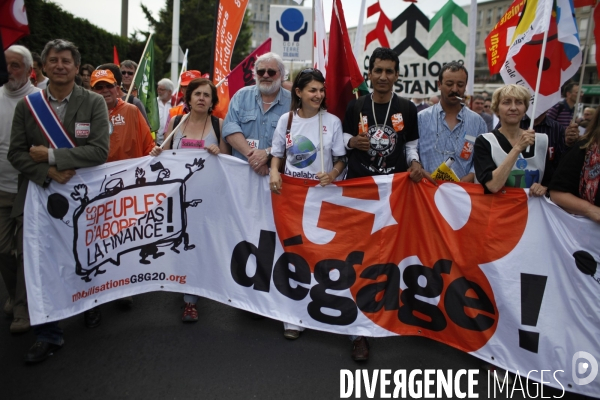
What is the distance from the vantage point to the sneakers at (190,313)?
12.8 ft

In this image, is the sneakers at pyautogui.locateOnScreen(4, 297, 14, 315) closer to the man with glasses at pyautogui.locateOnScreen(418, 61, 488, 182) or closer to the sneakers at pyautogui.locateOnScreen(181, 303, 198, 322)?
the sneakers at pyautogui.locateOnScreen(181, 303, 198, 322)

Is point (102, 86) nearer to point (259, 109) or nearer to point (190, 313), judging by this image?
point (259, 109)

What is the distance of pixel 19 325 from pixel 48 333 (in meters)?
0.41

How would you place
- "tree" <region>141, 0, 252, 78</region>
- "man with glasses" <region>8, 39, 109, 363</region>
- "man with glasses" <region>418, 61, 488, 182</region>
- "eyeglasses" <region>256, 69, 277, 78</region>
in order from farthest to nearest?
1. "tree" <region>141, 0, 252, 78</region>
2. "eyeglasses" <region>256, 69, 277, 78</region>
3. "man with glasses" <region>418, 61, 488, 182</region>
4. "man with glasses" <region>8, 39, 109, 363</region>

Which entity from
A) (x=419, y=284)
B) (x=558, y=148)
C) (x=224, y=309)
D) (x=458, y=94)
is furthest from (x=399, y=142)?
(x=224, y=309)

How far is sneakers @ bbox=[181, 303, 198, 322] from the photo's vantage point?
391 cm

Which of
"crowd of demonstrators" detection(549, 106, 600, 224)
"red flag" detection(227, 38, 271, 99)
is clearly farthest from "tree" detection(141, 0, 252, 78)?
"crowd of demonstrators" detection(549, 106, 600, 224)

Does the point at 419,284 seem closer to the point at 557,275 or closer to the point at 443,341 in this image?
the point at 443,341

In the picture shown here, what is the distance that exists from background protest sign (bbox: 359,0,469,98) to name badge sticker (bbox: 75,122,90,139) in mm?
2917

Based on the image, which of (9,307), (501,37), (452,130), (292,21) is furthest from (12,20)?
(292,21)

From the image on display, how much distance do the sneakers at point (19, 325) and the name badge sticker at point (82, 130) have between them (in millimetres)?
1511

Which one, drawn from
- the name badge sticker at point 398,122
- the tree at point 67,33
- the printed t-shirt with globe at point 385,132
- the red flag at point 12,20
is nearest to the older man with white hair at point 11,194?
the red flag at point 12,20

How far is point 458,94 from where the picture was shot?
3.82 metres

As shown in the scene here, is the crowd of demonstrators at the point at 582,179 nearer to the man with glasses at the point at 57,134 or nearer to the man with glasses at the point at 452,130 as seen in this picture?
the man with glasses at the point at 452,130
